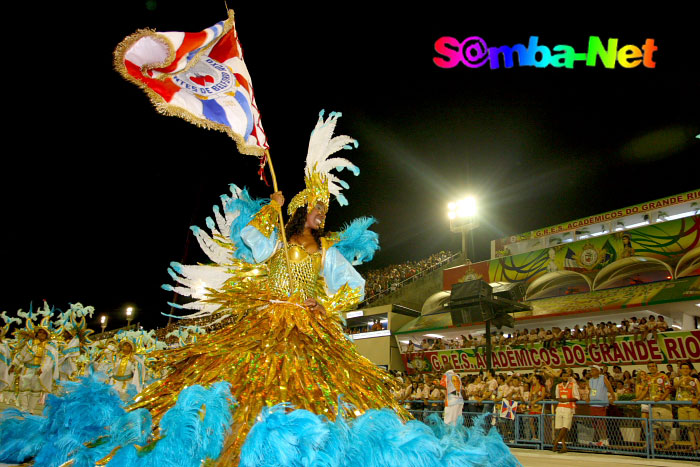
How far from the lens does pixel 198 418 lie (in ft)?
6.50

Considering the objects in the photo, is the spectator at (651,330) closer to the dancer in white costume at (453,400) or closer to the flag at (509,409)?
the flag at (509,409)

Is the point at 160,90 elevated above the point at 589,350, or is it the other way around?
the point at 160,90

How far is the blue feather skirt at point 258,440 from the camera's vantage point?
1.90 metres

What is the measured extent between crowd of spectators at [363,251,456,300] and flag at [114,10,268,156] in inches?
795

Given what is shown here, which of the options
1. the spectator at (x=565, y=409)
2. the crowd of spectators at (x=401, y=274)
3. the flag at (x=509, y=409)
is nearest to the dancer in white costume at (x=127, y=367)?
the flag at (x=509, y=409)

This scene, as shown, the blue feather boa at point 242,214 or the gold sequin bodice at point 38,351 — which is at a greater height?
the blue feather boa at point 242,214

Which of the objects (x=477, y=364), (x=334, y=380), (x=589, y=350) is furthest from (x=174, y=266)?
(x=477, y=364)

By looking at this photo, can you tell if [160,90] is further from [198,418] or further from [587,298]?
[587,298]

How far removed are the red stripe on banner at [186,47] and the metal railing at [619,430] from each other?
5516mm

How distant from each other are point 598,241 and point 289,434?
57.6 ft

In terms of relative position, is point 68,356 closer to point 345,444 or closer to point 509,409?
point 509,409

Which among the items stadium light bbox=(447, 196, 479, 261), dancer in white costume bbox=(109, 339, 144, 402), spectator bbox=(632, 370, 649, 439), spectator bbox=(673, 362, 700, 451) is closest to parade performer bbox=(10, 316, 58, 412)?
dancer in white costume bbox=(109, 339, 144, 402)

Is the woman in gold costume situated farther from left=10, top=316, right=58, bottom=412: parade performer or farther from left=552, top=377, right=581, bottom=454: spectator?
left=10, top=316, right=58, bottom=412: parade performer

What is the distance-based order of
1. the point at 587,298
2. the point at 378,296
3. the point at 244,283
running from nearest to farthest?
the point at 244,283
the point at 587,298
the point at 378,296
